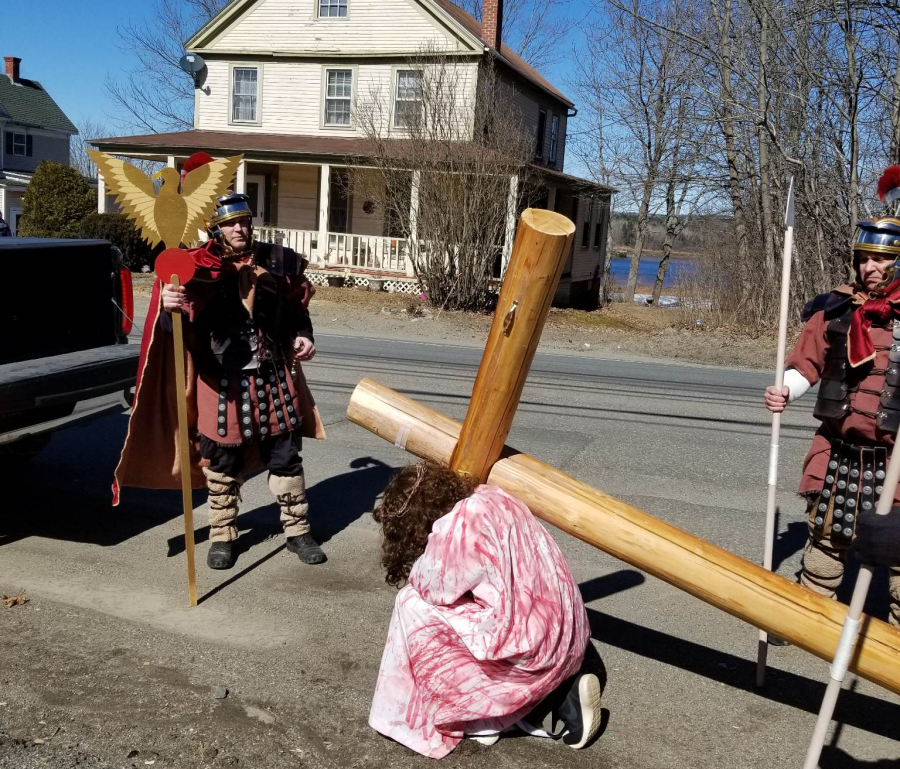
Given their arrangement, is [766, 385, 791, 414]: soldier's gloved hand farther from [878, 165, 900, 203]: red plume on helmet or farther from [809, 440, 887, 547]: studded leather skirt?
[878, 165, 900, 203]: red plume on helmet

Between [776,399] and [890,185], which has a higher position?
[890,185]

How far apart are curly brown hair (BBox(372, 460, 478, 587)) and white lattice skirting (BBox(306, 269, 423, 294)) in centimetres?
2016

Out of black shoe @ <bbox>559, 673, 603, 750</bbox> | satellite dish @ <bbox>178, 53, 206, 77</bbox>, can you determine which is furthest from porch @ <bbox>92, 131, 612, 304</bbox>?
black shoe @ <bbox>559, 673, 603, 750</bbox>

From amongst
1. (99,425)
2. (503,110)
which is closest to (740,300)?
(503,110)

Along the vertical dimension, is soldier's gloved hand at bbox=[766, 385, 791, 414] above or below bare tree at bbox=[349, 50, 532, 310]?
below

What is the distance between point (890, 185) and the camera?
153 inches

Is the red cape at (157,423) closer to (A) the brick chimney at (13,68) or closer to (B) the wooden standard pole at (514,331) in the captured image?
(B) the wooden standard pole at (514,331)

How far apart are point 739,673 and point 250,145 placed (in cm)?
2361

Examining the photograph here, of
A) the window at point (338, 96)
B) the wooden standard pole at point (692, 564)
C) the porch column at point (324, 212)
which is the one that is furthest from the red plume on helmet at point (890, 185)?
the window at point (338, 96)

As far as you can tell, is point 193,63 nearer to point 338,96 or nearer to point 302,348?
point 338,96

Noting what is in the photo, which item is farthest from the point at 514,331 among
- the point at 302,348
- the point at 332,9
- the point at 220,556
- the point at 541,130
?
the point at 541,130

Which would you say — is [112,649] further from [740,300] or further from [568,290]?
[568,290]

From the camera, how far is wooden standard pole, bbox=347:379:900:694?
2.73m

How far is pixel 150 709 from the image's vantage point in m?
3.31
